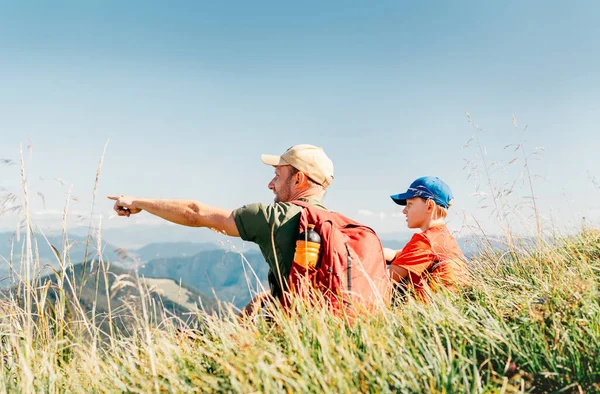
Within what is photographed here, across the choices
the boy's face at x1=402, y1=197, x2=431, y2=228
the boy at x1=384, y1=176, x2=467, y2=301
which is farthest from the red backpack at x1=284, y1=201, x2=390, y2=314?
the boy's face at x1=402, y1=197, x2=431, y2=228

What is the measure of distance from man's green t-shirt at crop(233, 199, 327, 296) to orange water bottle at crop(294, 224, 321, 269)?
21 cm

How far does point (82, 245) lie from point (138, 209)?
64cm

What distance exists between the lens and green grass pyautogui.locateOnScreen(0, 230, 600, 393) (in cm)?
203

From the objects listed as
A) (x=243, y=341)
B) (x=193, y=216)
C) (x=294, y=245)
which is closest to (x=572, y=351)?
(x=243, y=341)

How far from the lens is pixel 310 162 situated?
4.36 m

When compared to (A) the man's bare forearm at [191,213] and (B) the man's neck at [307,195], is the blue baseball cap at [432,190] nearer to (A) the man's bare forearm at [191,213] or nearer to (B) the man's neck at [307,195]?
(B) the man's neck at [307,195]

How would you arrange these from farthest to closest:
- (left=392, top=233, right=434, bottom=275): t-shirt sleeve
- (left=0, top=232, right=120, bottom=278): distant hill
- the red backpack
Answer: (left=392, top=233, right=434, bottom=275): t-shirt sleeve
(left=0, top=232, right=120, bottom=278): distant hill
the red backpack

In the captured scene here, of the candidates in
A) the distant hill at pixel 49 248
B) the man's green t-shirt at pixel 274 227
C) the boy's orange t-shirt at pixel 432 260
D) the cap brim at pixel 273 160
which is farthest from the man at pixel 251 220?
the boy's orange t-shirt at pixel 432 260

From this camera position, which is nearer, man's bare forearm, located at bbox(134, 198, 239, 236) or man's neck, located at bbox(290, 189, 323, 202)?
man's bare forearm, located at bbox(134, 198, 239, 236)

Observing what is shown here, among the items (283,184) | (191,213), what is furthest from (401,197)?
(191,213)

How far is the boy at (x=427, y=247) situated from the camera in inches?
161

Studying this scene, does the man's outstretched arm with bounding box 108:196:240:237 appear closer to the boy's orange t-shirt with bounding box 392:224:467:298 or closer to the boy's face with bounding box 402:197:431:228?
the boy's orange t-shirt with bounding box 392:224:467:298

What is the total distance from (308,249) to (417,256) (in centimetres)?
147

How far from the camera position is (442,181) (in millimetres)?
5250
